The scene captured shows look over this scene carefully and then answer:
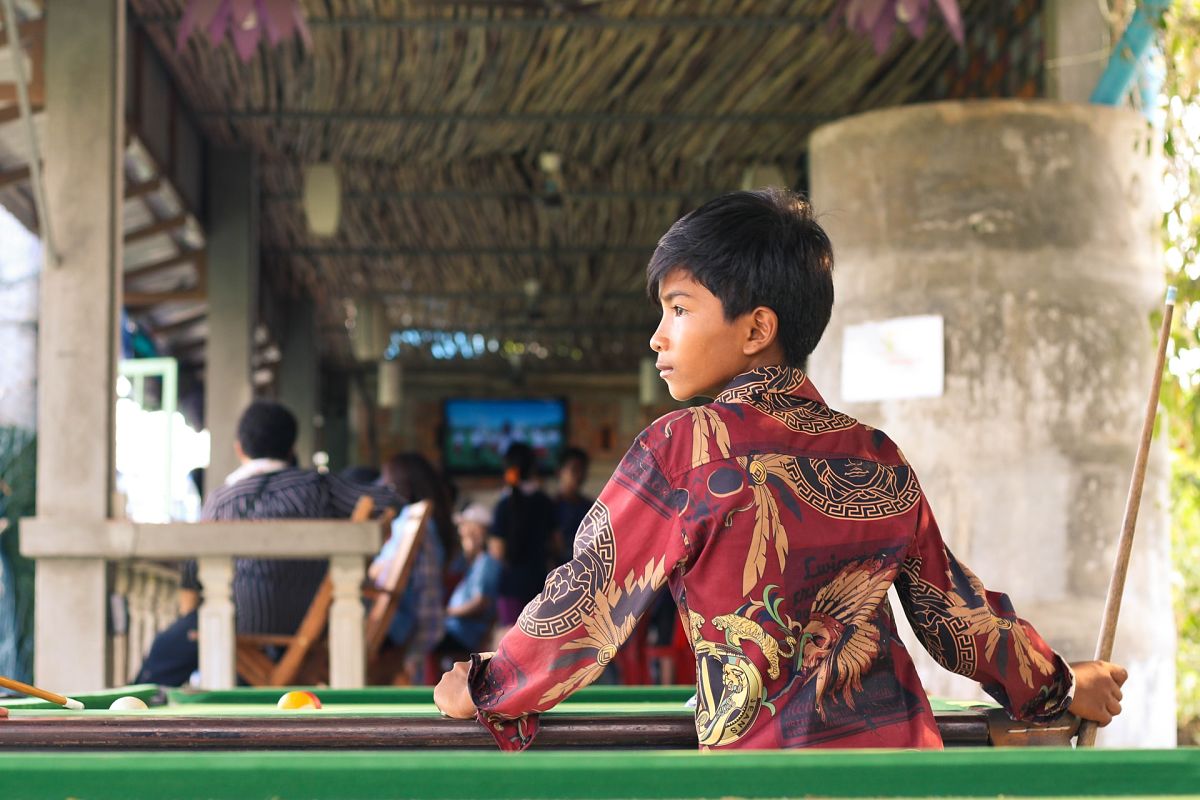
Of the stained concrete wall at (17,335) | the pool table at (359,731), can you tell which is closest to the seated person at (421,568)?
the stained concrete wall at (17,335)

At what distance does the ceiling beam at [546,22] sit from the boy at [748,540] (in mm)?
4491

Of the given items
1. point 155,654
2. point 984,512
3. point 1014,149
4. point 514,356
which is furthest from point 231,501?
point 514,356

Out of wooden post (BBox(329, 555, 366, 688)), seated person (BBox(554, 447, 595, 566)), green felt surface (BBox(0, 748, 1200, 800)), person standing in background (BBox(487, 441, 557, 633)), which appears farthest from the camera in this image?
seated person (BBox(554, 447, 595, 566))

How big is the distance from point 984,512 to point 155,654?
96.6 inches

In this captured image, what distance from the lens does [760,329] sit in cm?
172

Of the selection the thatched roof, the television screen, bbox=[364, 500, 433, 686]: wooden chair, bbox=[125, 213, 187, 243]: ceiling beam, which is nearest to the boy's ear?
the thatched roof

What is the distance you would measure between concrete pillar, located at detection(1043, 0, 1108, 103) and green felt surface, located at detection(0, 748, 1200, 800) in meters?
4.17

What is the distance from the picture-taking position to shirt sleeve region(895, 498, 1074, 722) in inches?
69.7

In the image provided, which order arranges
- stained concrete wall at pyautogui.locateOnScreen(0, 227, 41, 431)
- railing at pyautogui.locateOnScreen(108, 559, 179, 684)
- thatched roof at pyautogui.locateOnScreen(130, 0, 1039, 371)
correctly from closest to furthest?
stained concrete wall at pyautogui.locateOnScreen(0, 227, 41, 431), railing at pyautogui.locateOnScreen(108, 559, 179, 684), thatched roof at pyautogui.locateOnScreen(130, 0, 1039, 371)

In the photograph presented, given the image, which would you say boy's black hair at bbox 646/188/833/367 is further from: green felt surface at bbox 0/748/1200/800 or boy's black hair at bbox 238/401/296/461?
boy's black hair at bbox 238/401/296/461

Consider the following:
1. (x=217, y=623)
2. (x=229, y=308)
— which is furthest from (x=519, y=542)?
(x=217, y=623)

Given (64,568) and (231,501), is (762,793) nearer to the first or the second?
(64,568)

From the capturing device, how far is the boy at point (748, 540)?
1.60 meters

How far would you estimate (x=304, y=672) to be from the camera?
4602 millimetres
